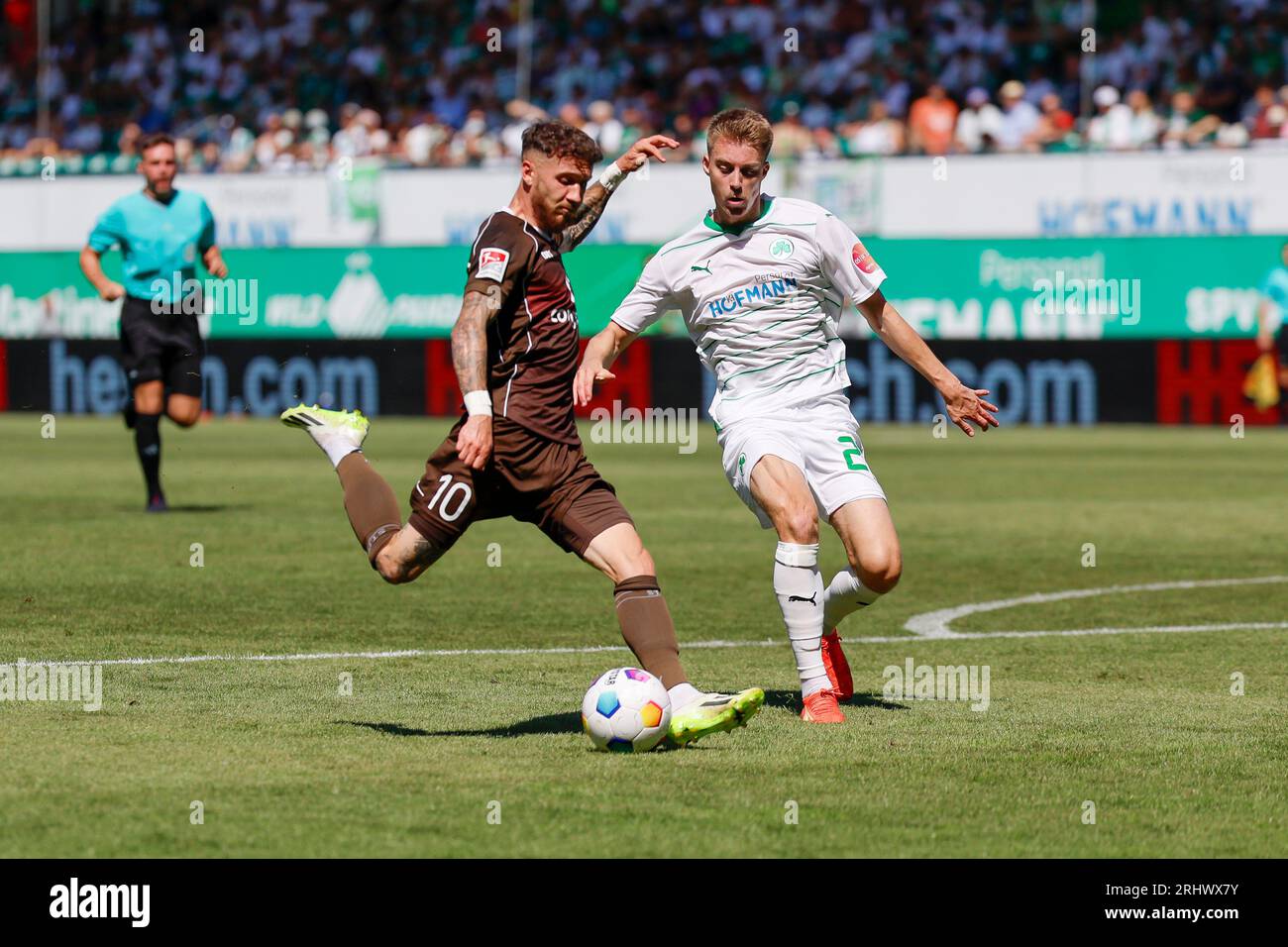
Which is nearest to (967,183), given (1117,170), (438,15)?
(1117,170)

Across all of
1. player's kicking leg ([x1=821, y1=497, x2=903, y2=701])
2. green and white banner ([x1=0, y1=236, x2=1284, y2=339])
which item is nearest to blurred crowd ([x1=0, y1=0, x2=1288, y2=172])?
green and white banner ([x1=0, y1=236, x2=1284, y2=339])

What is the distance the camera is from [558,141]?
22.4ft

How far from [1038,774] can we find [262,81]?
2921cm

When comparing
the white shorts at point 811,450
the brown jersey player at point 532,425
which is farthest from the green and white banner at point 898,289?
the brown jersey player at point 532,425

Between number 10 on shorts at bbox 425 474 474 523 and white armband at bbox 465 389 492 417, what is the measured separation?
1.00 feet

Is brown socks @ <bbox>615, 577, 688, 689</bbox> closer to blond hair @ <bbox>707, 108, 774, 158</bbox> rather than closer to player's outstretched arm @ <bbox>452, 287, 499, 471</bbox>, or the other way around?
player's outstretched arm @ <bbox>452, 287, 499, 471</bbox>

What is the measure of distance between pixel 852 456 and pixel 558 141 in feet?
5.14

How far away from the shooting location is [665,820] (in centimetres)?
545

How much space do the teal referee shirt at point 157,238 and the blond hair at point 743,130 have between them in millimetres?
7827

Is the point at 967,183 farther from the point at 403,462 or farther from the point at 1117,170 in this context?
the point at 403,462

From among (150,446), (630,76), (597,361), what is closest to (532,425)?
(597,361)

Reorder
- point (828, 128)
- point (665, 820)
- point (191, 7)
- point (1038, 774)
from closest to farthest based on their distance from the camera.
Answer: point (665, 820) → point (1038, 774) → point (828, 128) → point (191, 7)

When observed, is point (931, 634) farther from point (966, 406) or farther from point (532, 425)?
point (532, 425)

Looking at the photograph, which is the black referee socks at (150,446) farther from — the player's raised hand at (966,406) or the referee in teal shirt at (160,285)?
the player's raised hand at (966,406)
